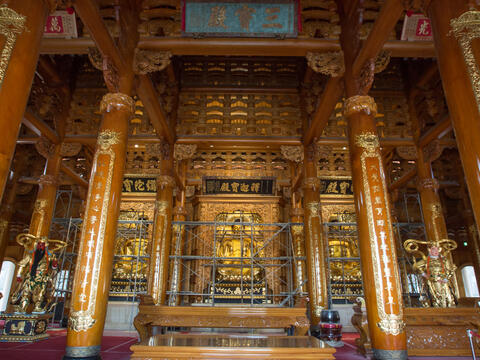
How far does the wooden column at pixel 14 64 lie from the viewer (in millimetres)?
2576

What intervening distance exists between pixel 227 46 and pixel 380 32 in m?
2.35

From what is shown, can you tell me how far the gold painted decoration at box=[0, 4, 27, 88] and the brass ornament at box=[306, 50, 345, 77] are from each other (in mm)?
4154

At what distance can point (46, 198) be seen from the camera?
850cm

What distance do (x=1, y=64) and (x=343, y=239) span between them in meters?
11.3

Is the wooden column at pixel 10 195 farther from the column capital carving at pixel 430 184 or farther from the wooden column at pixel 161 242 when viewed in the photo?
the column capital carving at pixel 430 184

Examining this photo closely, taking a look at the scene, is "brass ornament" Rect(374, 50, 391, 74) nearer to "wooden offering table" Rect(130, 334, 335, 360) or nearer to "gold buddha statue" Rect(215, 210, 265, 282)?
"wooden offering table" Rect(130, 334, 335, 360)

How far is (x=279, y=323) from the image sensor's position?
5336 mm

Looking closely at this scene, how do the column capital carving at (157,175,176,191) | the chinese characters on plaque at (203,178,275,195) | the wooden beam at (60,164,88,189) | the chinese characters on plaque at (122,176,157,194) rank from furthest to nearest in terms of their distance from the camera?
the chinese characters on plaque at (122,176,157,194) → the chinese characters on plaque at (203,178,275,195) → the wooden beam at (60,164,88,189) → the column capital carving at (157,175,176,191)

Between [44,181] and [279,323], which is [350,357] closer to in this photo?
[279,323]

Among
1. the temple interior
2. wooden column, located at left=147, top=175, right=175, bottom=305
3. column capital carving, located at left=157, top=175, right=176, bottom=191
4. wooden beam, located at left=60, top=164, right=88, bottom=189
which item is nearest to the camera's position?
the temple interior

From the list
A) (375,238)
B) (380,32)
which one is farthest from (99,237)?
(380,32)

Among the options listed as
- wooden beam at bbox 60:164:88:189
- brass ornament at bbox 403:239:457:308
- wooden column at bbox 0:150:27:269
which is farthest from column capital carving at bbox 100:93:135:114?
wooden column at bbox 0:150:27:269

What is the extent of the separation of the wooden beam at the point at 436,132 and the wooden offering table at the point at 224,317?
5.34 m

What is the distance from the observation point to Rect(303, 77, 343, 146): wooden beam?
239 inches
